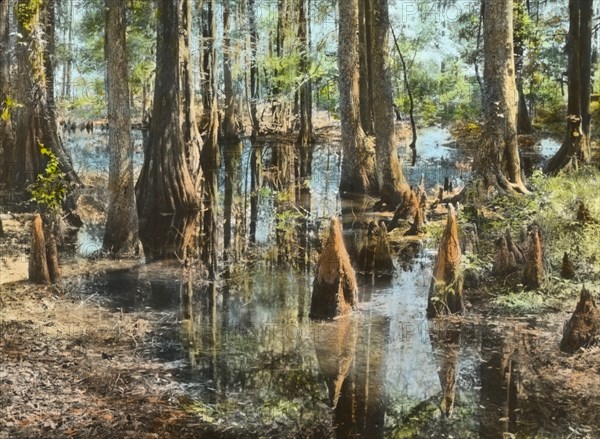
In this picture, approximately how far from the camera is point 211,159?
1905 cm

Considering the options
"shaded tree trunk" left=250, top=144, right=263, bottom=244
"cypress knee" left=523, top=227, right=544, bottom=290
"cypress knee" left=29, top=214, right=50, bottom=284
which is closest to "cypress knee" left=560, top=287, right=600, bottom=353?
"cypress knee" left=523, top=227, right=544, bottom=290

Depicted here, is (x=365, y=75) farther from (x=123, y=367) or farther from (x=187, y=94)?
(x=123, y=367)

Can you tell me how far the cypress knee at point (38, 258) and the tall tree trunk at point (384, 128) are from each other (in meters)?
5.95

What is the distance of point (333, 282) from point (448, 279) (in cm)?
105

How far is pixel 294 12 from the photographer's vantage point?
1054 inches

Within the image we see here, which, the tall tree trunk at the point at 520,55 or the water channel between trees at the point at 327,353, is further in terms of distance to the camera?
the tall tree trunk at the point at 520,55

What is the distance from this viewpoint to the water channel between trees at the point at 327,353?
527cm

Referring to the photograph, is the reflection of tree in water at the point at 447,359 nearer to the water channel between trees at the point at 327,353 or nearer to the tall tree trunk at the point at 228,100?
the water channel between trees at the point at 327,353

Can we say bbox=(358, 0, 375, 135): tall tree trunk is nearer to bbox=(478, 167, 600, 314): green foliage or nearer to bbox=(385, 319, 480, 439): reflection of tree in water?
bbox=(478, 167, 600, 314): green foliage

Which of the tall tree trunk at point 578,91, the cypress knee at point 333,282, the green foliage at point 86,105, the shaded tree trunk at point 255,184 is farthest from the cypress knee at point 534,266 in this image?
the green foliage at point 86,105

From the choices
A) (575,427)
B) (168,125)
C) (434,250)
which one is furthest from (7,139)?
(575,427)

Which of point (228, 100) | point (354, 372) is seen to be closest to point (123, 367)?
point (354, 372)

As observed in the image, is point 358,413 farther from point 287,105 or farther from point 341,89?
point 287,105

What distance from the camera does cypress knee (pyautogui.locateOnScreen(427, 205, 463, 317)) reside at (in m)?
7.10
